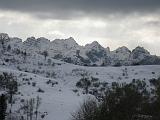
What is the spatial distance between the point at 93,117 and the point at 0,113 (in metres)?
61.1

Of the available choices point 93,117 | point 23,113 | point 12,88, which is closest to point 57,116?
point 23,113

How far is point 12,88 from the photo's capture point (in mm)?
193500

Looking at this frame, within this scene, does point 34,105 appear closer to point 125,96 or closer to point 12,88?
point 12,88

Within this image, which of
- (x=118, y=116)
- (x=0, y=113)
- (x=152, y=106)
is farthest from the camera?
(x=0, y=113)

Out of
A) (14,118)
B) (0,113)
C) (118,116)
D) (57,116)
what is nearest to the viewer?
(118,116)

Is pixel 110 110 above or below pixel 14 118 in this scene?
above

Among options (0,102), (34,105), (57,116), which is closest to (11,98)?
(34,105)

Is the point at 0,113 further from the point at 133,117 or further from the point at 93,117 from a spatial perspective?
the point at 133,117

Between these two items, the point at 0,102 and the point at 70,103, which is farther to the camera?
the point at 70,103

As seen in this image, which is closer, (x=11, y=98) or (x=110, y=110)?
(x=110, y=110)

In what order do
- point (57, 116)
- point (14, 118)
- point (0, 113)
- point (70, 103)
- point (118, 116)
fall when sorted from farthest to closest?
point (70, 103), point (57, 116), point (14, 118), point (0, 113), point (118, 116)

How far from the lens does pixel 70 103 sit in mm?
185125

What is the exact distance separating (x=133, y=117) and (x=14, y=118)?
9254cm

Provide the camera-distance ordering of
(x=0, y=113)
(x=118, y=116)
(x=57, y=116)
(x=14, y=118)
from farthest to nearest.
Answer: (x=57, y=116), (x=14, y=118), (x=0, y=113), (x=118, y=116)
